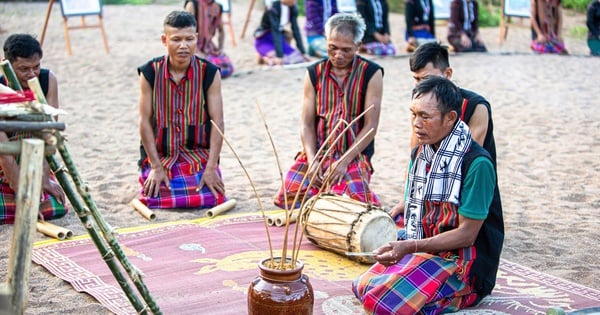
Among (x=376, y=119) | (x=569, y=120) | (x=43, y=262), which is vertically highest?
(x=376, y=119)

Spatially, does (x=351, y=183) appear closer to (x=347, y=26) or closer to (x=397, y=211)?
(x=397, y=211)

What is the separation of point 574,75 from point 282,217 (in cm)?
713

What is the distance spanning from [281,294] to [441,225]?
0.84 metres

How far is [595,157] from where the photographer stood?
7047 millimetres

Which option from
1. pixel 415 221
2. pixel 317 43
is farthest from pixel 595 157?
pixel 317 43

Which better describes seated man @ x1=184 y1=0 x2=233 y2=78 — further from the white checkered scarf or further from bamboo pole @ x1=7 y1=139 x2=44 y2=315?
bamboo pole @ x1=7 y1=139 x2=44 y2=315

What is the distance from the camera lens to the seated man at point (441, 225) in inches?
137

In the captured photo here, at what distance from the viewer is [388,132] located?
8.07 meters

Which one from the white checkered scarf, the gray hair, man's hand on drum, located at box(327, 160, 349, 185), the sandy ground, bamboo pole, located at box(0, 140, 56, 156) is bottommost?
the sandy ground

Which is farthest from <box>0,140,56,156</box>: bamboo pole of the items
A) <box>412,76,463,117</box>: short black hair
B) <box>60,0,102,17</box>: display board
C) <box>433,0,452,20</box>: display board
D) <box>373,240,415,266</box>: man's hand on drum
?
<box>433,0,452,20</box>: display board

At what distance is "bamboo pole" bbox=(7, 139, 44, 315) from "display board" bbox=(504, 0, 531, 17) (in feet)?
40.4

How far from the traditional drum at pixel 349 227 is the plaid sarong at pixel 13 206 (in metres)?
1.64

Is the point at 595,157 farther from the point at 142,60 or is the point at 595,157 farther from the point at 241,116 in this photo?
the point at 142,60

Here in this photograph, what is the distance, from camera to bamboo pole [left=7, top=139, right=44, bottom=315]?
258 centimetres
